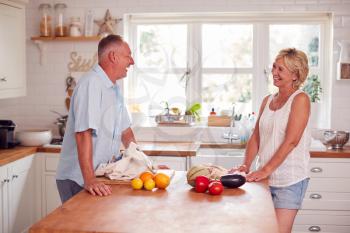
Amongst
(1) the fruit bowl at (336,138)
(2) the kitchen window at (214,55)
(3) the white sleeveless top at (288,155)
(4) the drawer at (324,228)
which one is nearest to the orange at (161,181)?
(3) the white sleeveless top at (288,155)

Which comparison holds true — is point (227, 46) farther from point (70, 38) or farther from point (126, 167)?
point (126, 167)

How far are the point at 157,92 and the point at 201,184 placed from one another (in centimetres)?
305

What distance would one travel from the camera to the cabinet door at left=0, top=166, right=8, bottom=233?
14.0 ft

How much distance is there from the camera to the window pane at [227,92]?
546 cm

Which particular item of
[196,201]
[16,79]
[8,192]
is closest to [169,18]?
[16,79]

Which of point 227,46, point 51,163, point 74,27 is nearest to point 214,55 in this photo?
point 227,46

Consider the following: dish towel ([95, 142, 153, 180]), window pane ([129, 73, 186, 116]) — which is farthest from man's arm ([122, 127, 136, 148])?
window pane ([129, 73, 186, 116])

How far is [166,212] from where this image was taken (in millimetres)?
2270

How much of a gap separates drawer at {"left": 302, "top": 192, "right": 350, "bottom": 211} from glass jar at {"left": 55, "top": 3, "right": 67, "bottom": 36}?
284 centimetres

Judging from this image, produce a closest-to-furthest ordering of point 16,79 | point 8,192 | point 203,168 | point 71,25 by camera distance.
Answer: point 203,168
point 8,192
point 16,79
point 71,25

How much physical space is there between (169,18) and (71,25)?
1.00 m

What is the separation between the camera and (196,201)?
2461 millimetres

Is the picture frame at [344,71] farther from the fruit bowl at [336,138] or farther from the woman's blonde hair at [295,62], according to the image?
the woman's blonde hair at [295,62]

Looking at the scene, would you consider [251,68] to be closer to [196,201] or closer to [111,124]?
[111,124]
